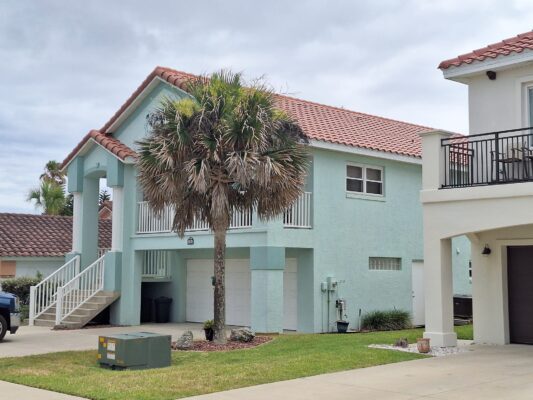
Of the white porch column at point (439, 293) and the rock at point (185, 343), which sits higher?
the white porch column at point (439, 293)

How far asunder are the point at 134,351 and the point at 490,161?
8.58m

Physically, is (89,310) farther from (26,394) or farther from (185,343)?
(26,394)

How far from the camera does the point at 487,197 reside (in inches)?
555

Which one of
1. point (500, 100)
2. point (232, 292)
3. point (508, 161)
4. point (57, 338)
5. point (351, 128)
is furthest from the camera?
point (351, 128)

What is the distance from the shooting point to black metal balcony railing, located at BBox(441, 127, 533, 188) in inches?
574

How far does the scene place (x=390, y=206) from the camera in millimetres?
22938

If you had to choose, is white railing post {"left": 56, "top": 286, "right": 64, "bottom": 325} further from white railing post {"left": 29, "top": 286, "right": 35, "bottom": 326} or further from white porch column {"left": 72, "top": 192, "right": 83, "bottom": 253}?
white porch column {"left": 72, "top": 192, "right": 83, "bottom": 253}

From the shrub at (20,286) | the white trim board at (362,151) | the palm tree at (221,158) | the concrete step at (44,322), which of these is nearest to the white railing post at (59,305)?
the concrete step at (44,322)

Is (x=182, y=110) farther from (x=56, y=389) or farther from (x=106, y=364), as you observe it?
(x=56, y=389)

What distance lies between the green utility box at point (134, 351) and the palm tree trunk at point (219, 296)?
120 inches

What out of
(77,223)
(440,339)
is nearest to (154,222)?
(77,223)

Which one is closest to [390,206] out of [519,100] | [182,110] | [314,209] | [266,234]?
[314,209]

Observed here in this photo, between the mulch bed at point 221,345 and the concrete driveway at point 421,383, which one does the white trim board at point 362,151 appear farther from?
the concrete driveway at point 421,383

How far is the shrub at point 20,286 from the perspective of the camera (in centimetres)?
2616
